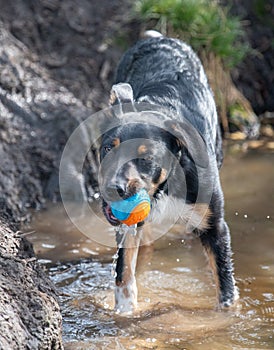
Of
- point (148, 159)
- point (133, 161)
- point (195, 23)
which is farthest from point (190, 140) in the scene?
point (195, 23)

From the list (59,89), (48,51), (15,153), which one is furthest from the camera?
(48,51)

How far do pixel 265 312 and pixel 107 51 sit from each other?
4.93m

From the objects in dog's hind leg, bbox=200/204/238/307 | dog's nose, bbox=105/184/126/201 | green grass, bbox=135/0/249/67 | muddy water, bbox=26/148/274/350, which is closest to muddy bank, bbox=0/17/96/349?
muddy water, bbox=26/148/274/350

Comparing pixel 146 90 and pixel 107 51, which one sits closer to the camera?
pixel 146 90

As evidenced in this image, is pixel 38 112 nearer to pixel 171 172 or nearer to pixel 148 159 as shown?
pixel 171 172

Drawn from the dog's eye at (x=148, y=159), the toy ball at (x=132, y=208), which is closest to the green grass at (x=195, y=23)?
the dog's eye at (x=148, y=159)

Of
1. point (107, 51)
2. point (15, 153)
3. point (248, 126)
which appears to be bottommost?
point (248, 126)

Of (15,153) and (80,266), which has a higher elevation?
(15,153)

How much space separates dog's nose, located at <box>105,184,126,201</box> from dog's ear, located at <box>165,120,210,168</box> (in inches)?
27.1

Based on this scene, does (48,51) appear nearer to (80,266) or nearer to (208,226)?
(80,266)

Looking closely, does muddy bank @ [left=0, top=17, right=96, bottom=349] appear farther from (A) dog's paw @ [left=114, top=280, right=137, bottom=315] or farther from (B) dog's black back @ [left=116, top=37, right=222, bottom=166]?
(B) dog's black back @ [left=116, top=37, right=222, bottom=166]

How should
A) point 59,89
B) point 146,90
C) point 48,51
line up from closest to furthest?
point 146,90
point 59,89
point 48,51

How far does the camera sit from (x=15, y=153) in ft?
23.1

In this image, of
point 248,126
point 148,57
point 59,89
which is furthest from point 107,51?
point 148,57
